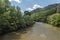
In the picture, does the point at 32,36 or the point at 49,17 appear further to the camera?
the point at 49,17

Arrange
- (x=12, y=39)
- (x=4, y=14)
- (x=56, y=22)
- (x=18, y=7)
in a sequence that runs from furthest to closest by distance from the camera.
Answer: (x=56, y=22) < (x=18, y=7) < (x=4, y=14) < (x=12, y=39)

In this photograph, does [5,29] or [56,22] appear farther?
[56,22]

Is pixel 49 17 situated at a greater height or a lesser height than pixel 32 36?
greater

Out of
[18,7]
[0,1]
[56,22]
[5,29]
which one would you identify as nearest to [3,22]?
[5,29]

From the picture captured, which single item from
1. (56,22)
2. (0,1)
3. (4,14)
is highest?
(0,1)

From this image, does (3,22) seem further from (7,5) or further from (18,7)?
(18,7)

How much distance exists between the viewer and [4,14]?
131 feet

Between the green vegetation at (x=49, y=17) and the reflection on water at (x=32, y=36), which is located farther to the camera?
the green vegetation at (x=49, y=17)

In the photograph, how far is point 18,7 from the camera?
5553cm

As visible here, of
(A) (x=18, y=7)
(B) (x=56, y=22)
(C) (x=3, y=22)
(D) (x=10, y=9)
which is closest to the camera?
(C) (x=3, y=22)

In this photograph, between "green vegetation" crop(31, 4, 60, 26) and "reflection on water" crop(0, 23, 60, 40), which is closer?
"reflection on water" crop(0, 23, 60, 40)

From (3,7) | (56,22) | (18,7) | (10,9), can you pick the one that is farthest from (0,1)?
Answer: (56,22)

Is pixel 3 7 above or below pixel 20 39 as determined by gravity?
above

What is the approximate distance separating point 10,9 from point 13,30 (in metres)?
6.07
